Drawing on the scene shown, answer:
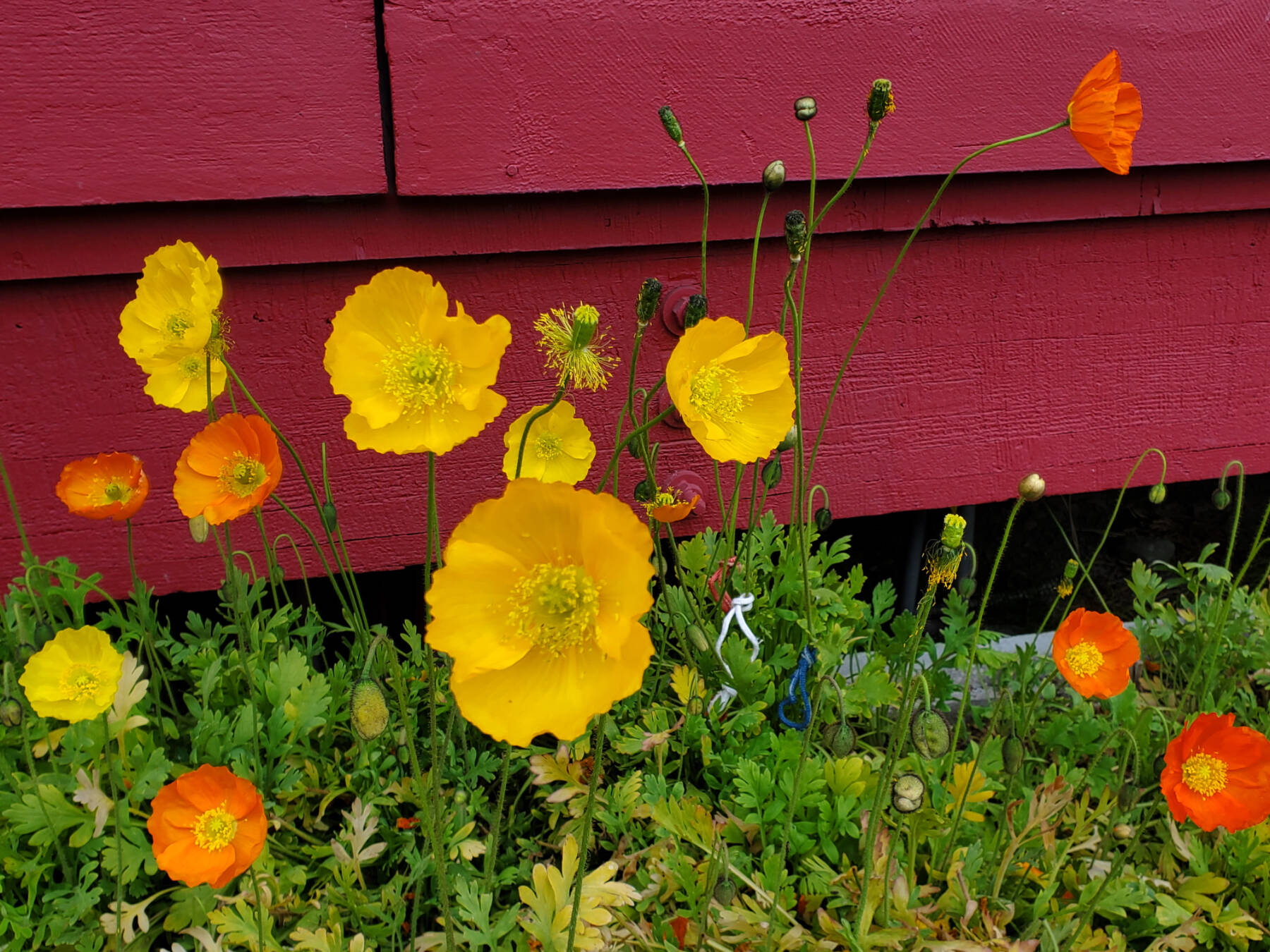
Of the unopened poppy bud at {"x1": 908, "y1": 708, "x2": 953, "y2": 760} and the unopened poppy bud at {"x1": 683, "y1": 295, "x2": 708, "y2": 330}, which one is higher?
the unopened poppy bud at {"x1": 683, "y1": 295, "x2": 708, "y2": 330}

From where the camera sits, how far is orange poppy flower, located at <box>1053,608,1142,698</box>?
1.32 meters

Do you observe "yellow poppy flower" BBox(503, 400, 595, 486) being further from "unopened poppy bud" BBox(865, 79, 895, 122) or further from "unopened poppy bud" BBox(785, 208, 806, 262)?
"unopened poppy bud" BBox(865, 79, 895, 122)

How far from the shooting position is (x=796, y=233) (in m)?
1.08

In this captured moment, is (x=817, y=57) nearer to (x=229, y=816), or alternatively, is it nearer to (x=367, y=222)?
(x=367, y=222)

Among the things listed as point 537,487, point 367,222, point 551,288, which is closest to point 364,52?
point 367,222

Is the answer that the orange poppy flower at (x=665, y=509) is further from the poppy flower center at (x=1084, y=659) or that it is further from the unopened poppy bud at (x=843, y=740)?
the poppy flower center at (x=1084, y=659)

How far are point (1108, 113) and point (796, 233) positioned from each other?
0.42 metres

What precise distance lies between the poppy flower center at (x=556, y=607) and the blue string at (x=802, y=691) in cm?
65

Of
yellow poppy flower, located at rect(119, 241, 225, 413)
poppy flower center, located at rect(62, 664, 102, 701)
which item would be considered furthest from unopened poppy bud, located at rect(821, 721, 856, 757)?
poppy flower center, located at rect(62, 664, 102, 701)

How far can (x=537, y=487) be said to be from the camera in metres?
0.75

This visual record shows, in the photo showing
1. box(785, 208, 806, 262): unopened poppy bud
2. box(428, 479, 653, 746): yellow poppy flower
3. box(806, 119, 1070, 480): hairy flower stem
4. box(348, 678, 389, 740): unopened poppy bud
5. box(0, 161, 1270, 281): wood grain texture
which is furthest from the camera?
box(0, 161, 1270, 281): wood grain texture

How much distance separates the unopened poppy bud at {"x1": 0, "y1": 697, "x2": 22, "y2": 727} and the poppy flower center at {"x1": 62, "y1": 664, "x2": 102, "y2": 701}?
0.06 m

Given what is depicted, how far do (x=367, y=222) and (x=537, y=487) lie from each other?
1.14 metres

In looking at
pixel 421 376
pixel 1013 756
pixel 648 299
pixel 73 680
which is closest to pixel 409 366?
pixel 421 376
